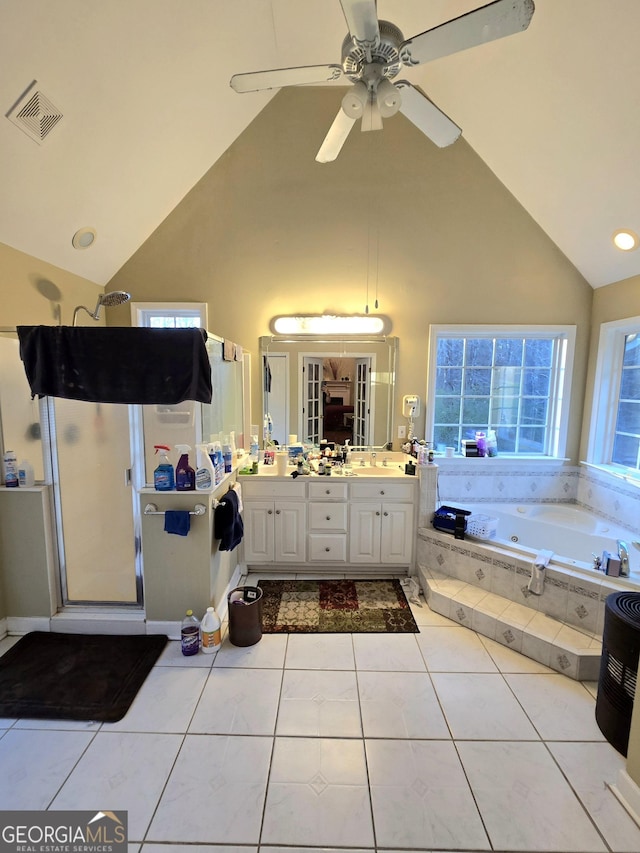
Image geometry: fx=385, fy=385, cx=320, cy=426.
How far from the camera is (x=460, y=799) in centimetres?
151

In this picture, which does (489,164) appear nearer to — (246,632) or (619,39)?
(619,39)

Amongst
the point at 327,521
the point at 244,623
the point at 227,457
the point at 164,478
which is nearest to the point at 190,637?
the point at 244,623

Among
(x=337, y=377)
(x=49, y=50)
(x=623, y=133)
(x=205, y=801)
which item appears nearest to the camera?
(x=205, y=801)

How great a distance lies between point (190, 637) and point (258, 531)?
3.29 ft

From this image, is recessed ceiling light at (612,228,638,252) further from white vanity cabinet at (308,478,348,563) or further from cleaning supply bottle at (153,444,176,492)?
cleaning supply bottle at (153,444,176,492)

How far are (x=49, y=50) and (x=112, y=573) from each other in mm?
3172

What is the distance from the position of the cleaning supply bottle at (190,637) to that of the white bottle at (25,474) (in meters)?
1.33

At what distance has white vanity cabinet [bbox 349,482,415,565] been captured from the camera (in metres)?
3.09

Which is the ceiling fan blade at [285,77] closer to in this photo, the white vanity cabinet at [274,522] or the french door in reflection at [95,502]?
the french door in reflection at [95,502]

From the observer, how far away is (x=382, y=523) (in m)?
3.12

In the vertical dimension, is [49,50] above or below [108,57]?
below

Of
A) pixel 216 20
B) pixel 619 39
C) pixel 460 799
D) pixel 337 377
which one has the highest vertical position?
pixel 216 20

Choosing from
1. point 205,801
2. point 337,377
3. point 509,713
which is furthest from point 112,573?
Result: point 509,713

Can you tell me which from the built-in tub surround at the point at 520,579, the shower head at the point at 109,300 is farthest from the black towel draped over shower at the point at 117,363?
the built-in tub surround at the point at 520,579
